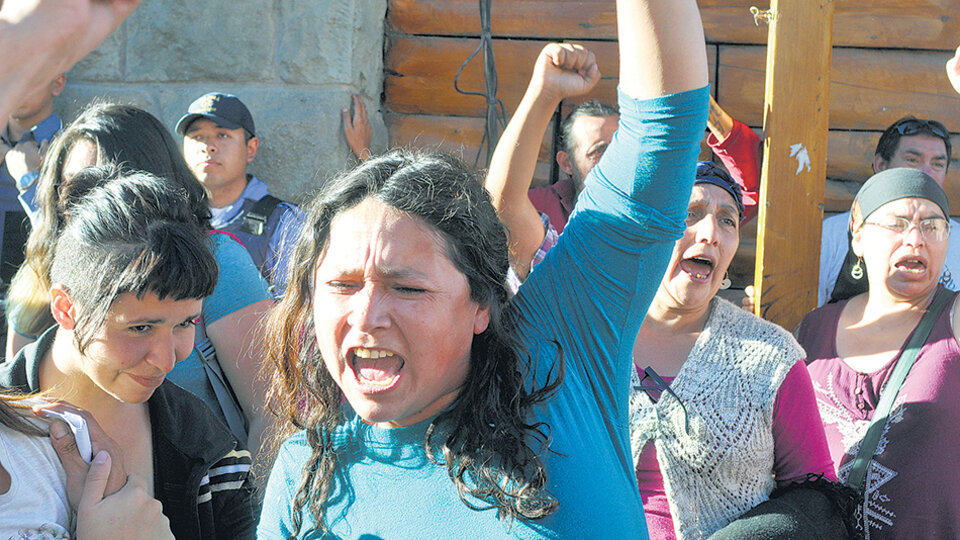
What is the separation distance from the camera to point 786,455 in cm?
206

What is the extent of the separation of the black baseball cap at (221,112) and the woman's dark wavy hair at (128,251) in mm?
1381

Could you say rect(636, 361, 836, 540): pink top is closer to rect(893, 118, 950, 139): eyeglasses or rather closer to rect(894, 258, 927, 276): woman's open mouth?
rect(894, 258, 927, 276): woman's open mouth

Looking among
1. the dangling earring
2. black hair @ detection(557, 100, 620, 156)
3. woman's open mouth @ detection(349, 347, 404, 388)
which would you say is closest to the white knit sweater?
the dangling earring

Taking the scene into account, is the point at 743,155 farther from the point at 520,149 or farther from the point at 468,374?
the point at 468,374

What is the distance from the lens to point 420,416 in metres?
1.38

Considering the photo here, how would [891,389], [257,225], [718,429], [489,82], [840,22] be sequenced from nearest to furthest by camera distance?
[718,429]
[891,389]
[257,225]
[489,82]
[840,22]

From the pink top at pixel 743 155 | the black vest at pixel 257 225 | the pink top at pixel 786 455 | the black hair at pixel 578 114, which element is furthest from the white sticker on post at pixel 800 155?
the black vest at pixel 257 225

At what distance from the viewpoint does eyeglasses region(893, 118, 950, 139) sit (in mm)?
3266

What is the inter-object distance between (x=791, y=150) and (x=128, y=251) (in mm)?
1871

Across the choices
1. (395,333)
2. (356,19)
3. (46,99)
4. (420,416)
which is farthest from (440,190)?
(46,99)

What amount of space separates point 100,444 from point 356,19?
2.19 m

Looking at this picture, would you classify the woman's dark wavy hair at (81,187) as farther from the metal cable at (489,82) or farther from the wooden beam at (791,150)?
Result: the wooden beam at (791,150)

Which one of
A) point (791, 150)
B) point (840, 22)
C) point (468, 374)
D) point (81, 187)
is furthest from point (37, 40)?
point (840, 22)

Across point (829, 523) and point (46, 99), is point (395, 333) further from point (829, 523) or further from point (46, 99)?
point (46, 99)
